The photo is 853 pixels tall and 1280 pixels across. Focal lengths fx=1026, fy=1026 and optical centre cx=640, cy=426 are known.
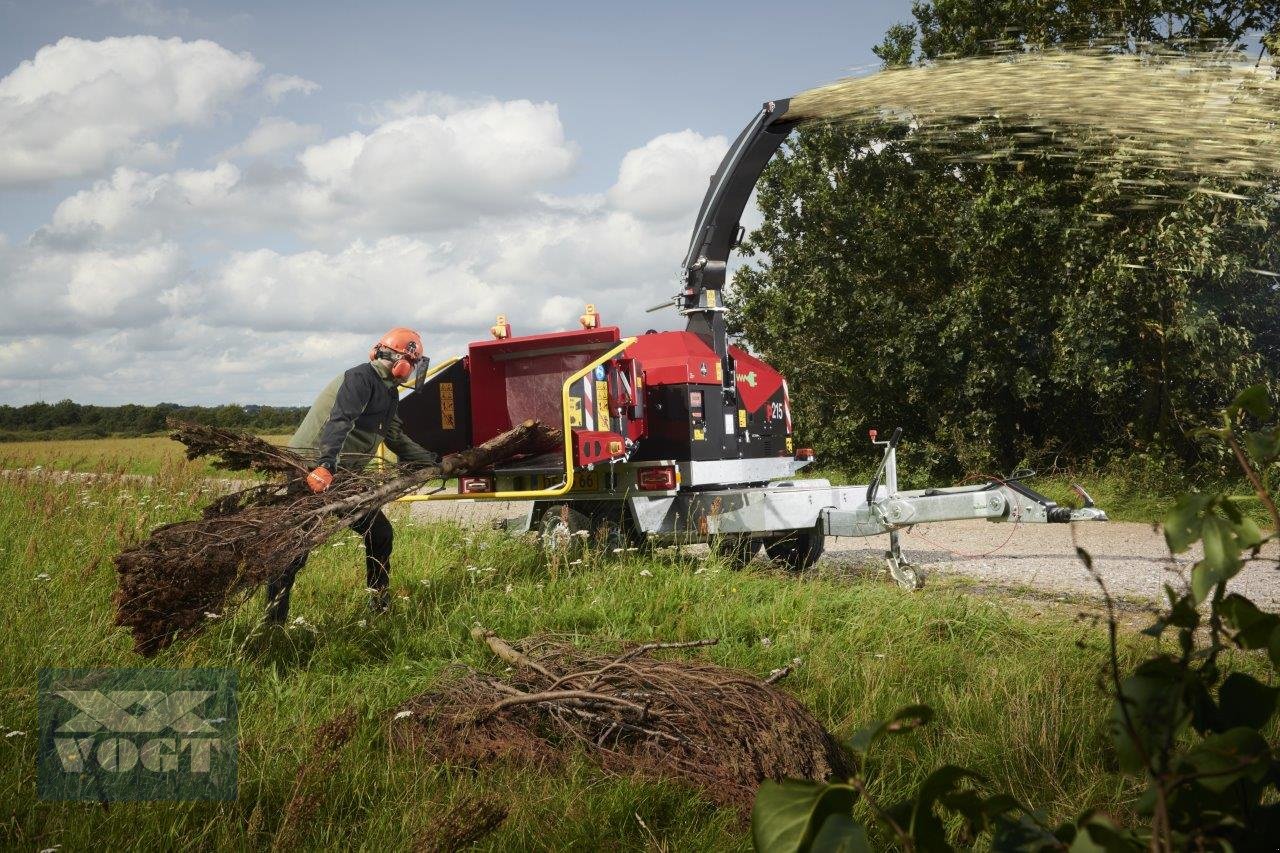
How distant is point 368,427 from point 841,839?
598 cm

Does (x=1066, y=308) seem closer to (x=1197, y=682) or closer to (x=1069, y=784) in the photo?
(x=1069, y=784)

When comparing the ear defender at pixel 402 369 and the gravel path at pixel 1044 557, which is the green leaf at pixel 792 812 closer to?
the ear defender at pixel 402 369

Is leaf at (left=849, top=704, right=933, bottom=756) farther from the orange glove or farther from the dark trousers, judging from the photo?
the orange glove

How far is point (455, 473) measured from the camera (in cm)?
656

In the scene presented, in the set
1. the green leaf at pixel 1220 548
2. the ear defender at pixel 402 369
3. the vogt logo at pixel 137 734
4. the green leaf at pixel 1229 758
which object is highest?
the ear defender at pixel 402 369

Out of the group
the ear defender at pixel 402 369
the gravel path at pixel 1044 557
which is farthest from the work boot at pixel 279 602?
the gravel path at pixel 1044 557

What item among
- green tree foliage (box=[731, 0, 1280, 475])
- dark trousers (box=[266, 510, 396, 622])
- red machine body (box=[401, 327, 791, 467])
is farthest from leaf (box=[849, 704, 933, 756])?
green tree foliage (box=[731, 0, 1280, 475])

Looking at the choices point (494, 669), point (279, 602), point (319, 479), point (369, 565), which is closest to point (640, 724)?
point (494, 669)

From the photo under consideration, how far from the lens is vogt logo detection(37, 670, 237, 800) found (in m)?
3.29

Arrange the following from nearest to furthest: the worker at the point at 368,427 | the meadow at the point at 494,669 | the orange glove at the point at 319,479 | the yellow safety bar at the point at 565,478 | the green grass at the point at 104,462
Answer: the meadow at the point at 494,669 → the orange glove at the point at 319,479 → the worker at the point at 368,427 → the yellow safety bar at the point at 565,478 → the green grass at the point at 104,462

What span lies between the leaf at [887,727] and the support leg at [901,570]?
589 cm

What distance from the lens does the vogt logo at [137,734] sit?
10.8ft

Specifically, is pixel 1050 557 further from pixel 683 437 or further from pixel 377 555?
pixel 377 555

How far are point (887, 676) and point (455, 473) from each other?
319 centimetres
